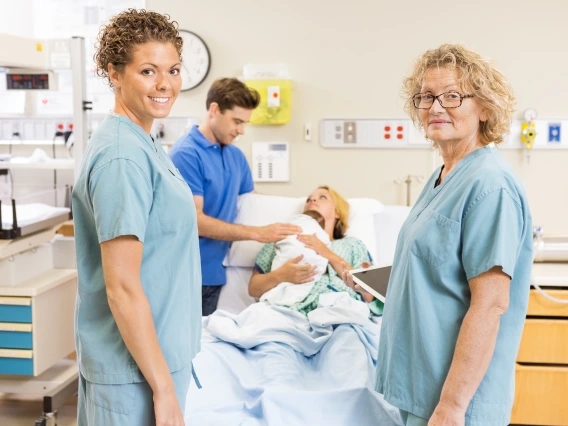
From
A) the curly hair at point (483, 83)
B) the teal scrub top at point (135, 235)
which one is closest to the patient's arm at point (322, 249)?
the curly hair at point (483, 83)

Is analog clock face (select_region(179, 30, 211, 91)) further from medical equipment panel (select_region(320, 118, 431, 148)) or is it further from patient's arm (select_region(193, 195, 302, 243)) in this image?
patient's arm (select_region(193, 195, 302, 243))

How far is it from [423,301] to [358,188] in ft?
7.48

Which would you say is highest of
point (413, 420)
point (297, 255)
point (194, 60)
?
point (194, 60)

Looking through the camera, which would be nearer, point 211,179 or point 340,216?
point 211,179

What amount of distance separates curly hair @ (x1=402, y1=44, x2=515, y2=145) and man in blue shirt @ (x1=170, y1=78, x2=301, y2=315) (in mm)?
1441

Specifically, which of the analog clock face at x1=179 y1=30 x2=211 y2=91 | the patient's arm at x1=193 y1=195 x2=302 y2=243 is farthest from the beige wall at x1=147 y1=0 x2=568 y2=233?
the patient's arm at x1=193 y1=195 x2=302 y2=243

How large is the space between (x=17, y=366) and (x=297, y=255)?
4.06 ft

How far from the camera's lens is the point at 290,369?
203 cm

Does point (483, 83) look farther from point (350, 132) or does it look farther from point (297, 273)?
point (350, 132)

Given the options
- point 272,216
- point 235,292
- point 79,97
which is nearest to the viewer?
point 79,97

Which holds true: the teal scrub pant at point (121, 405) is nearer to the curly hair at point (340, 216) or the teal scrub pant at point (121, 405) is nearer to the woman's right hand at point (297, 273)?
the woman's right hand at point (297, 273)

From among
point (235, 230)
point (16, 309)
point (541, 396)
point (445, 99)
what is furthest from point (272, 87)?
point (445, 99)

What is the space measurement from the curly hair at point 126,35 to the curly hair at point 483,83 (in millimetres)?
597

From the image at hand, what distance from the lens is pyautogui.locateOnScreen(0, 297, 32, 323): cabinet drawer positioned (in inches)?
102
